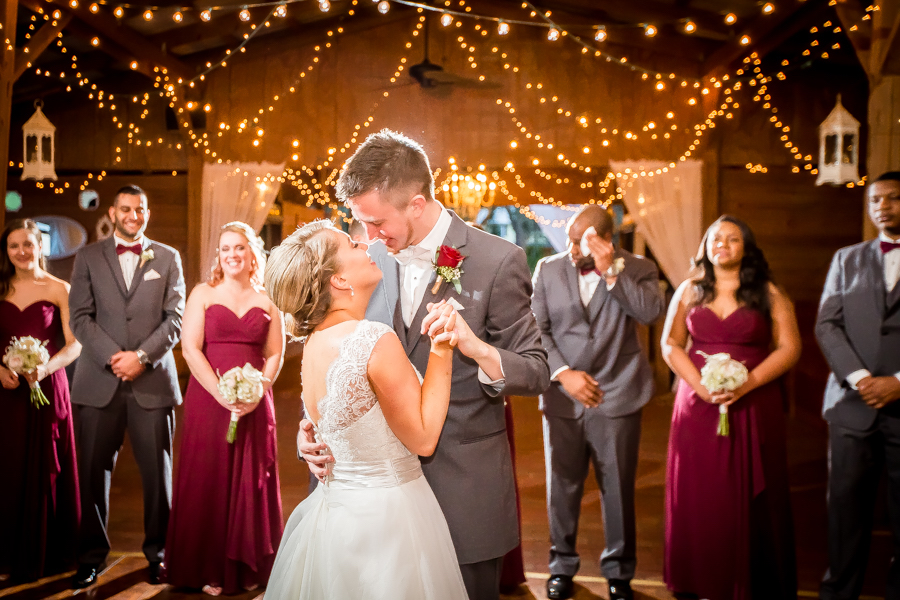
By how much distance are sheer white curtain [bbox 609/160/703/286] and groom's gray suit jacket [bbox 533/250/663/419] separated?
578cm

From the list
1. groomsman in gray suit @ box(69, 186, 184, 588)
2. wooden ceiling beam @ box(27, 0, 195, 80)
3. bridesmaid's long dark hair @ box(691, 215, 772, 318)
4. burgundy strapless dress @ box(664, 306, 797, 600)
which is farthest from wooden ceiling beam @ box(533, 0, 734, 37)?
groomsman in gray suit @ box(69, 186, 184, 588)

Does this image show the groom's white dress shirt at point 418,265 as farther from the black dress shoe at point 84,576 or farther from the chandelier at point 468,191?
the chandelier at point 468,191

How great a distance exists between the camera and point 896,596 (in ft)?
9.83

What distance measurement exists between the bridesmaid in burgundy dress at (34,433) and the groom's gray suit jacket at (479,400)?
2.40 meters

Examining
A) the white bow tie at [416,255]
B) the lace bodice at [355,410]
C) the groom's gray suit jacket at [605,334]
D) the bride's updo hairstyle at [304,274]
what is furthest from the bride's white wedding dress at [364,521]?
the groom's gray suit jacket at [605,334]

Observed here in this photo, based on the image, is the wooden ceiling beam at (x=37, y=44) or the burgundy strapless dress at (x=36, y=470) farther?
the wooden ceiling beam at (x=37, y=44)

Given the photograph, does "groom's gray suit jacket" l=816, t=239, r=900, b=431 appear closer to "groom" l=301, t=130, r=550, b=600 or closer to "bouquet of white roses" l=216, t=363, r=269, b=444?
"groom" l=301, t=130, r=550, b=600

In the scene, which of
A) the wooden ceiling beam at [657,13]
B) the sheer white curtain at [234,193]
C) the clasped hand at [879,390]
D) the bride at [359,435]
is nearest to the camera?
the bride at [359,435]

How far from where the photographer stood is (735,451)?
123 inches

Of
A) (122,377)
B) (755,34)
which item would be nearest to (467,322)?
(122,377)

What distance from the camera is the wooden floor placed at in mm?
3357

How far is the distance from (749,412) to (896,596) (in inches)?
36.4

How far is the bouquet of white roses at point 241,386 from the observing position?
3180 mm

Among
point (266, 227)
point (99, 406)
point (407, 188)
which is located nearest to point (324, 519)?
point (407, 188)
